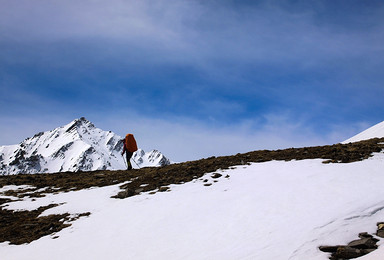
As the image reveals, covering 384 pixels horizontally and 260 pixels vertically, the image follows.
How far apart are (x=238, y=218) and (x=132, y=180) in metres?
9.55

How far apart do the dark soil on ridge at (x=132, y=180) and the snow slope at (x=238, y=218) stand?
73cm

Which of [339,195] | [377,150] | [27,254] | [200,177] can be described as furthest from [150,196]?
[377,150]

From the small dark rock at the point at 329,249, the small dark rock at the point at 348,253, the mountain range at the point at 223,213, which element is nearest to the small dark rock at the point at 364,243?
the mountain range at the point at 223,213

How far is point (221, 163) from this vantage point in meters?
16.6

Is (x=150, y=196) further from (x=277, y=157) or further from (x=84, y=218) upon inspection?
(x=277, y=157)

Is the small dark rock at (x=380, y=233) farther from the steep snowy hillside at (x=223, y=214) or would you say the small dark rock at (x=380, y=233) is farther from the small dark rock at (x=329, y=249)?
the small dark rock at (x=329, y=249)

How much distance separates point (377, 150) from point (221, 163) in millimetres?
8231

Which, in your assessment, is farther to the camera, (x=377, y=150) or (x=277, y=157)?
(x=277, y=157)

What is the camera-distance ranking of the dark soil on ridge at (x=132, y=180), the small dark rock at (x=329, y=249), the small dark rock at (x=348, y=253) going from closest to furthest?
the small dark rock at (x=348, y=253)
the small dark rock at (x=329, y=249)
the dark soil on ridge at (x=132, y=180)

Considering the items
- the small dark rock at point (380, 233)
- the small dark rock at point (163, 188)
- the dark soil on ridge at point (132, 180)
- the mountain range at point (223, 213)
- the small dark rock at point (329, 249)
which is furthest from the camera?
the small dark rock at point (163, 188)

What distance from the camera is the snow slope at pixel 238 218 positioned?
23.0ft

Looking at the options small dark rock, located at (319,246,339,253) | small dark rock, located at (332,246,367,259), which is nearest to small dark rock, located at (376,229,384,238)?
small dark rock, located at (332,246,367,259)

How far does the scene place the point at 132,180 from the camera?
16.8 m

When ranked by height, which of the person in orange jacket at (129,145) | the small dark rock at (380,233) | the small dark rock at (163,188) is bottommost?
the small dark rock at (380,233)
